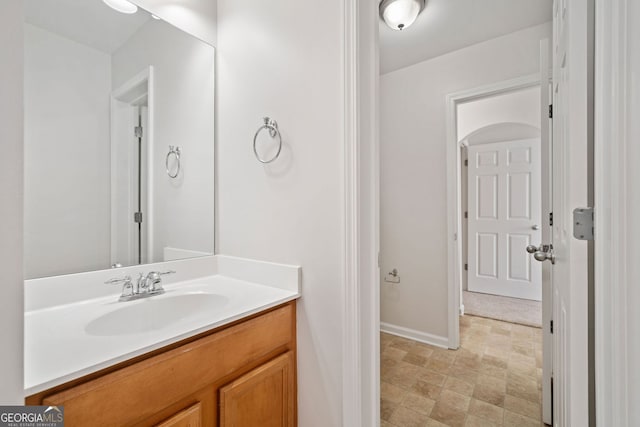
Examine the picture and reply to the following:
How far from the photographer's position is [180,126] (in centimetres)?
147

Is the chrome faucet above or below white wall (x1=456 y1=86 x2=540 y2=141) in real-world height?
below

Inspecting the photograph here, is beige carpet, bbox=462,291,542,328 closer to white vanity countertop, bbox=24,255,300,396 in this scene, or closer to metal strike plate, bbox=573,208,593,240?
metal strike plate, bbox=573,208,593,240

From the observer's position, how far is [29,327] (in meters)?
0.86

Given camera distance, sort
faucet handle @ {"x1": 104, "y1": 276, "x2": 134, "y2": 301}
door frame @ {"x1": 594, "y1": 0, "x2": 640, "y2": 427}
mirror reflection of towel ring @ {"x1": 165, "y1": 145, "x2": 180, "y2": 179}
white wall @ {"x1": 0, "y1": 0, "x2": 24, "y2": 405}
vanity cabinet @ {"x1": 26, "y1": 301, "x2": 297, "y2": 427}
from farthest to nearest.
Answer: mirror reflection of towel ring @ {"x1": 165, "y1": 145, "x2": 180, "y2": 179} < faucet handle @ {"x1": 104, "y1": 276, "x2": 134, "y2": 301} < vanity cabinet @ {"x1": 26, "y1": 301, "x2": 297, "y2": 427} < door frame @ {"x1": 594, "y1": 0, "x2": 640, "y2": 427} < white wall @ {"x1": 0, "y1": 0, "x2": 24, "y2": 405}

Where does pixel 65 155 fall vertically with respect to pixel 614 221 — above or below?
above

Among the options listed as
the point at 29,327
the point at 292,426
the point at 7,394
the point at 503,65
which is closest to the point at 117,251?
the point at 29,327

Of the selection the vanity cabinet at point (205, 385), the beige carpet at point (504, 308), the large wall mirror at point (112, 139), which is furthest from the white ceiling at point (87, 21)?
the beige carpet at point (504, 308)

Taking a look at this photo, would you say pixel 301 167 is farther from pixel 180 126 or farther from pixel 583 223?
pixel 583 223

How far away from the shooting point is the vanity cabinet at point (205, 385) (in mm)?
662

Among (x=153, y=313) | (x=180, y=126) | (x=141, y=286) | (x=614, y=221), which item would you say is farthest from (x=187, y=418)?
(x=180, y=126)

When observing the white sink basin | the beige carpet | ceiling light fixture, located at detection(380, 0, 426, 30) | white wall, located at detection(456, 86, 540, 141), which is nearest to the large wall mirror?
the white sink basin

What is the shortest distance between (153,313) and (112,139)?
31.3 inches

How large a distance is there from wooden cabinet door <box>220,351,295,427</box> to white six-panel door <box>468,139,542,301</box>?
356 centimetres

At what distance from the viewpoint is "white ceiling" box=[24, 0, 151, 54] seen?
3.41 feet
